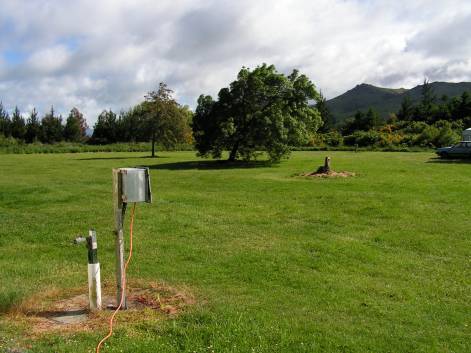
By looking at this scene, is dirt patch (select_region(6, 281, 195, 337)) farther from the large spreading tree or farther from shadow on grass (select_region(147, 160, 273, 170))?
the large spreading tree

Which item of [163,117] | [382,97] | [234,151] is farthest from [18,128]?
[382,97]

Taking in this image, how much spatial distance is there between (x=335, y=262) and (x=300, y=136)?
22.6 metres

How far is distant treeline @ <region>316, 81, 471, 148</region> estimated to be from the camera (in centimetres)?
5428

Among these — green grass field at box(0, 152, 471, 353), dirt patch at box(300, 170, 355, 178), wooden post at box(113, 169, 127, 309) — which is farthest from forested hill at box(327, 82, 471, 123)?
wooden post at box(113, 169, 127, 309)

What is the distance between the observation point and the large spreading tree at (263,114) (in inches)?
1180

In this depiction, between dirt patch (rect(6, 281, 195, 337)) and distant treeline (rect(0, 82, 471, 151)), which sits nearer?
dirt patch (rect(6, 281, 195, 337))

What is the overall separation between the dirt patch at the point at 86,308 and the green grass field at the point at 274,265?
0.16 m

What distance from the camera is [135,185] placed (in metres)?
5.47

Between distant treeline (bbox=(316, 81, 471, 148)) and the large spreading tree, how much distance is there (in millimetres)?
19559

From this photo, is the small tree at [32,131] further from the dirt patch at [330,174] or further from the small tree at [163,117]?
the dirt patch at [330,174]

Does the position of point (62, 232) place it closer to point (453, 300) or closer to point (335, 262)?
point (335, 262)

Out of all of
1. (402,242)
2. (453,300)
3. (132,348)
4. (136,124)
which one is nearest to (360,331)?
(453,300)

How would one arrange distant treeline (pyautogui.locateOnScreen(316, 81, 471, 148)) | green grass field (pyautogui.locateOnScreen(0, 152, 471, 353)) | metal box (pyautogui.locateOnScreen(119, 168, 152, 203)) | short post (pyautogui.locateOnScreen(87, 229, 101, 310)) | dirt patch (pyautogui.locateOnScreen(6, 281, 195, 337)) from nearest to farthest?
green grass field (pyautogui.locateOnScreen(0, 152, 471, 353)), dirt patch (pyautogui.locateOnScreen(6, 281, 195, 337)), metal box (pyautogui.locateOnScreen(119, 168, 152, 203)), short post (pyautogui.locateOnScreen(87, 229, 101, 310)), distant treeline (pyautogui.locateOnScreen(316, 81, 471, 148))

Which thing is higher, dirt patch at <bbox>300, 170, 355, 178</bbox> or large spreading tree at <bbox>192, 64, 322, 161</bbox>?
large spreading tree at <bbox>192, 64, 322, 161</bbox>
